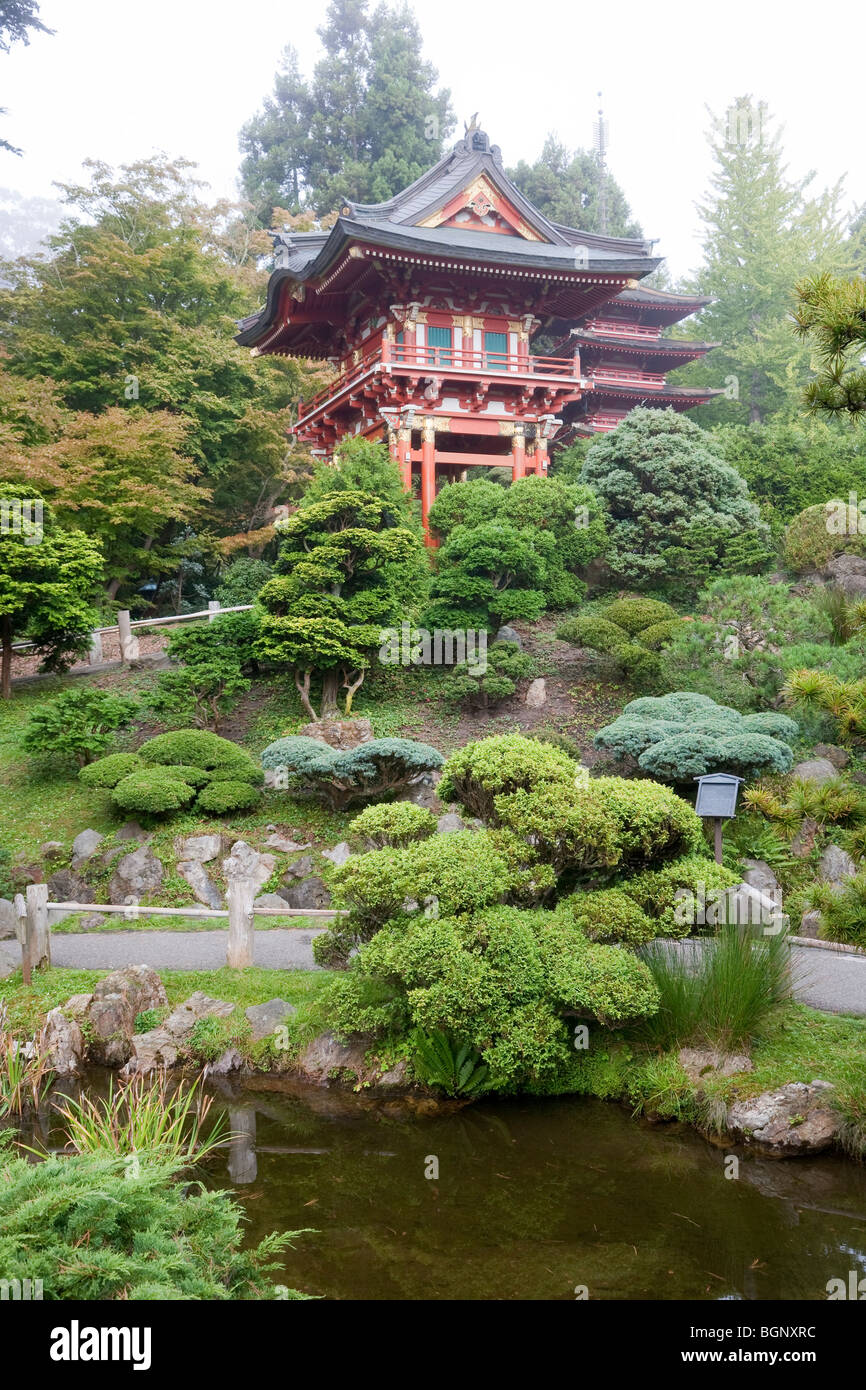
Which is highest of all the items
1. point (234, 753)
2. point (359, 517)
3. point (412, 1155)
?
point (359, 517)

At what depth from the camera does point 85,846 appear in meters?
11.2

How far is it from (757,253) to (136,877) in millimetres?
26595

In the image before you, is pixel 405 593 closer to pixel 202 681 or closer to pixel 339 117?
pixel 202 681

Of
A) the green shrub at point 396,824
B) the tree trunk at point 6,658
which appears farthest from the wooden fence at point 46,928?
the tree trunk at point 6,658

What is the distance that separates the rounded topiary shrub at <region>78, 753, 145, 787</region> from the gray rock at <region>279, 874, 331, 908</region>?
2.76m

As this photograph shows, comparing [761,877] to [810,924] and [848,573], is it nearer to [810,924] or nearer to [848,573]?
[810,924]

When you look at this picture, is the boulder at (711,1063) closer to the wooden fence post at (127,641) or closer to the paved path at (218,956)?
the paved path at (218,956)

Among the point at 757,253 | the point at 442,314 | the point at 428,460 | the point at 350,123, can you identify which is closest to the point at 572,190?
the point at 350,123

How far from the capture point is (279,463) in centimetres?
2284

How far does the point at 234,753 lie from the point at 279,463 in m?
12.6

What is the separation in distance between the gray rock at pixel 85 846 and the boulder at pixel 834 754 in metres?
8.91

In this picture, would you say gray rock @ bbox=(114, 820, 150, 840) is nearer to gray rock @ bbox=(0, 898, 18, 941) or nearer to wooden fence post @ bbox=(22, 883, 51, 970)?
gray rock @ bbox=(0, 898, 18, 941)

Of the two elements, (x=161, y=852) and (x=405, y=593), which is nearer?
(x=161, y=852)

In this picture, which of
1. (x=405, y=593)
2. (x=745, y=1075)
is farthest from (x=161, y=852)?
(x=745, y=1075)
